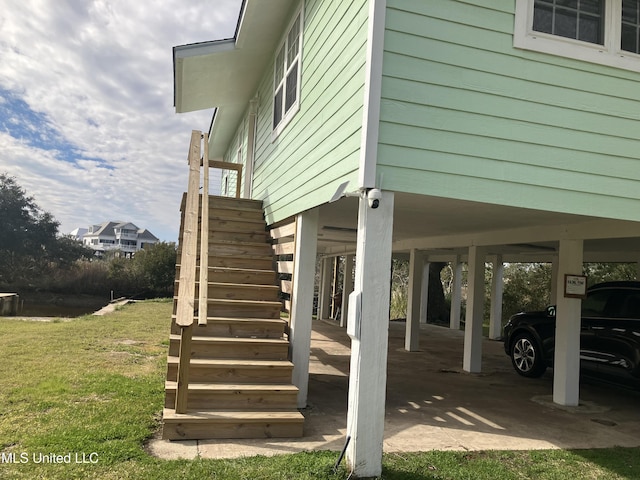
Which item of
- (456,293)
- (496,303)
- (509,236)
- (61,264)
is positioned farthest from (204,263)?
(61,264)

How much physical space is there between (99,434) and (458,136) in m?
3.83

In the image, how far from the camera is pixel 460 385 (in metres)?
7.37

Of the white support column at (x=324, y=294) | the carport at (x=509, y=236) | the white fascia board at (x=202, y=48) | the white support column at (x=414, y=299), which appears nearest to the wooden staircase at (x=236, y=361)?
the carport at (x=509, y=236)

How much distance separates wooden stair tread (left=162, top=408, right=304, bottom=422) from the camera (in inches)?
165

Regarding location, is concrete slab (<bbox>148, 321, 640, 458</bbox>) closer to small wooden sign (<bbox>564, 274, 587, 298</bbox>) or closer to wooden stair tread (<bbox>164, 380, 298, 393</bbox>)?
wooden stair tread (<bbox>164, 380, 298, 393</bbox>)

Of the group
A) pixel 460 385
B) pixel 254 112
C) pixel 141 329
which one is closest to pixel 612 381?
pixel 460 385

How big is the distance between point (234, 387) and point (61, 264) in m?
31.0

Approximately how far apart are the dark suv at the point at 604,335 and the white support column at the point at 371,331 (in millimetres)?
4013

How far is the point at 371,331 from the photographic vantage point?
374 centimetres

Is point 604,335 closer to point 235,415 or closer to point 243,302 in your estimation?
point 243,302

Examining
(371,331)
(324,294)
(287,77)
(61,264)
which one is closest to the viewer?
(371,331)

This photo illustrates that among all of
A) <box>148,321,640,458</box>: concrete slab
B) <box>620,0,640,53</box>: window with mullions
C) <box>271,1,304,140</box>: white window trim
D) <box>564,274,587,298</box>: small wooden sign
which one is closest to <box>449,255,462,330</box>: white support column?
<box>148,321,640,458</box>: concrete slab

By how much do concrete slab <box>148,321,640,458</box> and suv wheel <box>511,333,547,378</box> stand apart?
0.16m

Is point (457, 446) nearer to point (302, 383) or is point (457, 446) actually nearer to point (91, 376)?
point (302, 383)
